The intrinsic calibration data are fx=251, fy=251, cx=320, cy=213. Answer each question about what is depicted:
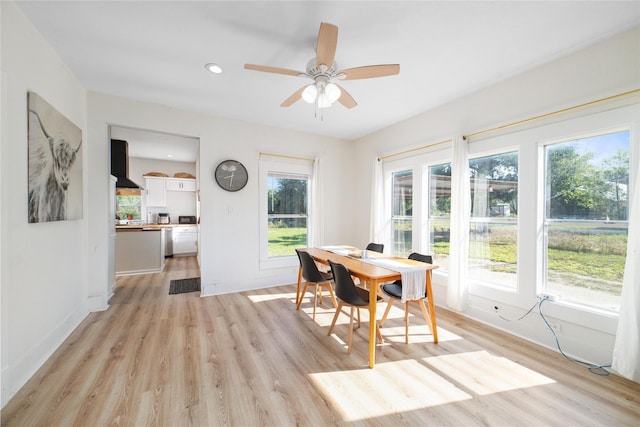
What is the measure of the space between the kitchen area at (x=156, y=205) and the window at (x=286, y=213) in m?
2.07

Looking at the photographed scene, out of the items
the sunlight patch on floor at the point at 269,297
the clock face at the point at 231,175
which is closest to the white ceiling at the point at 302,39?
the clock face at the point at 231,175

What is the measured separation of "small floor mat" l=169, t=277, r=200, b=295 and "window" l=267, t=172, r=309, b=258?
4.31 ft

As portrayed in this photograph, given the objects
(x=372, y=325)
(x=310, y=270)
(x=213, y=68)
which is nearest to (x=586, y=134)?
(x=372, y=325)

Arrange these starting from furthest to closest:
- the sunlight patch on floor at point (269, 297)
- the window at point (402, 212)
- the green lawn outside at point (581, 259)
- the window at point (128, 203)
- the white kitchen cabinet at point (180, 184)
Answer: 1. the white kitchen cabinet at point (180, 184)
2. the window at point (128, 203)
3. the window at point (402, 212)
4. the sunlight patch on floor at point (269, 297)
5. the green lawn outside at point (581, 259)

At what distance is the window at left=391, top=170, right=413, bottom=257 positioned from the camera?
3949 mm

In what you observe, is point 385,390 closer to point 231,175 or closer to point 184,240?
point 231,175

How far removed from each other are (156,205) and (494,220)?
737cm

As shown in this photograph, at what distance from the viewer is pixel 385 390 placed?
70.5 inches

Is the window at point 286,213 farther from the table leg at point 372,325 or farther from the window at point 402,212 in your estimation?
the table leg at point 372,325

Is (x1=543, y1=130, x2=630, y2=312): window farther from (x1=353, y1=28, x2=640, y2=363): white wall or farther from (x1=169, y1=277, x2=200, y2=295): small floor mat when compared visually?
(x1=169, y1=277, x2=200, y2=295): small floor mat

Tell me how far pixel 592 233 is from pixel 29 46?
192 inches

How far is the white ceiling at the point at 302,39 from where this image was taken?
1770mm

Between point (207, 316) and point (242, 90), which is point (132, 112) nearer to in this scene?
point (242, 90)

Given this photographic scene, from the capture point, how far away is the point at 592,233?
7.19 feet
